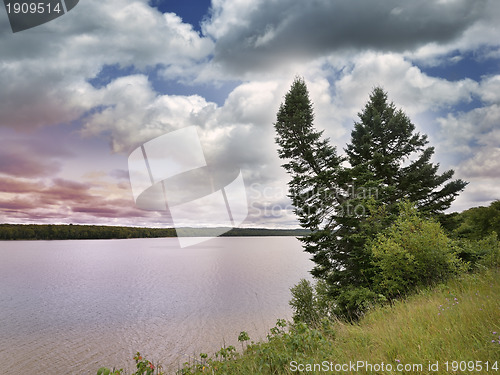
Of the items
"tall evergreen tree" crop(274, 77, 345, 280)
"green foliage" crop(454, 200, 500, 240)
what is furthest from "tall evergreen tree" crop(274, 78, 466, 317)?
"green foliage" crop(454, 200, 500, 240)

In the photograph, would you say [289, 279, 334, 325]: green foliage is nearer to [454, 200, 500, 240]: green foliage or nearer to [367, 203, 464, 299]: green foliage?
[367, 203, 464, 299]: green foliage

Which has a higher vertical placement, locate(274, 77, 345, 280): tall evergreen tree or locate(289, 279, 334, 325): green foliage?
locate(274, 77, 345, 280): tall evergreen tree

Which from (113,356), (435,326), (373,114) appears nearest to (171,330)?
(113,356)

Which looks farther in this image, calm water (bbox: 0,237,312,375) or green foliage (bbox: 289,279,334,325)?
green foliage (bbox: 289,279,334,325)

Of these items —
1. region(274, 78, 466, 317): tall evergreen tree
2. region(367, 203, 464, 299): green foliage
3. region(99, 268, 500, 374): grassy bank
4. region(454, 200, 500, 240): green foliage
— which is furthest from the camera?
region(454, 200, 500, 240): green foliage

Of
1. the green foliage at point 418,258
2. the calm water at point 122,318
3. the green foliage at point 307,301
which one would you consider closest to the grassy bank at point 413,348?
the green foliage at point 418,258

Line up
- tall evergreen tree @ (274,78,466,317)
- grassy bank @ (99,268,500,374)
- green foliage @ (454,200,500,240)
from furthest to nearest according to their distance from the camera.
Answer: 1. green foliage @ (454,200,500,240)
2. tall evergreen tree @ (274,78,466,317)
3. grassy bank @ (99,268,500,374)

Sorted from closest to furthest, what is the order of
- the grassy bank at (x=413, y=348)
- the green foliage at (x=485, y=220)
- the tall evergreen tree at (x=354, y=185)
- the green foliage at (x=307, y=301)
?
1. the grassy bank at (x=413, y=348)
2. the tall evergreen tree at (x=354, y=185)
3. the green foliage at (x=307, y=301)
4. the green foliage at (x=485, y=220)

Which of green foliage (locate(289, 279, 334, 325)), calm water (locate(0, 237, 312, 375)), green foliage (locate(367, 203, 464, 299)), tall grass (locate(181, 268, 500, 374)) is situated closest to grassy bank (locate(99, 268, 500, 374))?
tall grass (locate(181, 268, 500, 374))

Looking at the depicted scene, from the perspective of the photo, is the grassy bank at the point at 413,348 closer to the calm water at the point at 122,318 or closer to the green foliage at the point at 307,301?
the calm water at the point at 122,318

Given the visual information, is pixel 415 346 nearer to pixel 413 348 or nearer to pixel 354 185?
pixel 413 348

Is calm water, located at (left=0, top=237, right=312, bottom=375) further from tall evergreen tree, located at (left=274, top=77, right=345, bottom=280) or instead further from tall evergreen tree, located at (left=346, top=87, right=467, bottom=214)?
tall evergreen tree, located at (left=346, top=87, right=467, bottom=214)

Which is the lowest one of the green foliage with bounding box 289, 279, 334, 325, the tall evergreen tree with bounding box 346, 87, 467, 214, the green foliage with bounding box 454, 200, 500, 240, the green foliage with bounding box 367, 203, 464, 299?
the green foliage with bounding box 289, 279, 334, 325

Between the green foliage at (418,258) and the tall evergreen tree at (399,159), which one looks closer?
the green foliage at (418,258)
